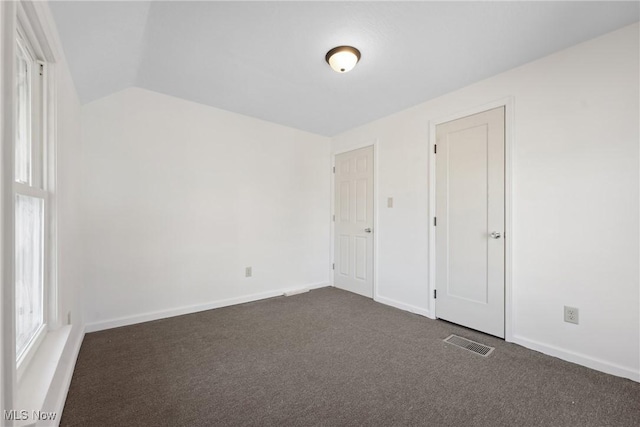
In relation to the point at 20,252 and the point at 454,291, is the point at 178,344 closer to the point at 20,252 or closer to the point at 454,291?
the point at 20,252

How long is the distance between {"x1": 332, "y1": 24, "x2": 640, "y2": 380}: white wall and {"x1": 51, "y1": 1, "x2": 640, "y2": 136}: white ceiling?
0.64 feet

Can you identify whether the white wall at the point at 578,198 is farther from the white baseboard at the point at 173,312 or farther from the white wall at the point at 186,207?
the white baseboard at the point at 173,312

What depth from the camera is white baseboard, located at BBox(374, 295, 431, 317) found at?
10.1ft

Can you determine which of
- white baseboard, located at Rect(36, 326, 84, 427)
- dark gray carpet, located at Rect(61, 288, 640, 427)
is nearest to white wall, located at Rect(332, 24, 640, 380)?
dark gray carpet, located at Rect(61, 288, 640, 427)

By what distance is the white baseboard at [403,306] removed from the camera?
3.09 meters

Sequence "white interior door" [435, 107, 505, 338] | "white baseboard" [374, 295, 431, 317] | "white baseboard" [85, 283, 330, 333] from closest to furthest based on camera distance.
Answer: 1. "white interior door" [435, 107, 505, 338]
2. "white baseboard" [85, 283, 330, 333]
3. "white baseboard" [374, 295, 431, 317]

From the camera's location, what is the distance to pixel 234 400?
5.53 feet

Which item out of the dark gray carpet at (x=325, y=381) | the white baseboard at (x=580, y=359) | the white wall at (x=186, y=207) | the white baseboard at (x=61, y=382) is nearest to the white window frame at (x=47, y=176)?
the white baseboard at (x=61, y=382)

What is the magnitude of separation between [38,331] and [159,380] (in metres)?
0.75

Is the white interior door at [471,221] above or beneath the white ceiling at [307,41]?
beneath

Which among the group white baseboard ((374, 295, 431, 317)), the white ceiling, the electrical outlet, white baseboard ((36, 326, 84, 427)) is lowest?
white baseboard ((374, 295, 431, 317))

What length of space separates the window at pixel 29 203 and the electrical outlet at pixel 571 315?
331cm

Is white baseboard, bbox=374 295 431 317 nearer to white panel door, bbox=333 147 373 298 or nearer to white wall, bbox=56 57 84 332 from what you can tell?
white panel door, bbox=333 147 373 298

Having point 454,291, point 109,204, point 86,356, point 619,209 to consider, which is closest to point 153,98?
point 109,204
